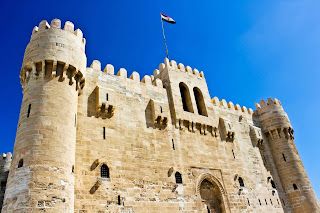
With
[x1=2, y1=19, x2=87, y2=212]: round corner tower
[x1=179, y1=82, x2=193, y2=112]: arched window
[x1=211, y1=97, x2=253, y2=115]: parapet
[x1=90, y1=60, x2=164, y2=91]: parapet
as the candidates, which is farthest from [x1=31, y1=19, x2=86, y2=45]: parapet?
[x1=211, y1=97, x2=253, y2=115]: parapet

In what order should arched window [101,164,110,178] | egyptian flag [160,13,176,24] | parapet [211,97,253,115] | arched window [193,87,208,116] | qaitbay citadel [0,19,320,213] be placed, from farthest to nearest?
egyptian flag [160,13,176,24] → parapet [211,97,253,115] → arched window [193,87,208,116] → arched window [101,164,110,178] → qaitbay citadel [0,19,320,213]

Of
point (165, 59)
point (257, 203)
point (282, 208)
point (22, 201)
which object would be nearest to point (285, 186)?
point (282, 208)

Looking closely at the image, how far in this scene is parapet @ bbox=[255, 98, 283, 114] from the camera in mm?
22984

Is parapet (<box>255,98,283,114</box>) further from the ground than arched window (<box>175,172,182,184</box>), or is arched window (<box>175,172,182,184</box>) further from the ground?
parapet (<box>255,98,283,114</box>)

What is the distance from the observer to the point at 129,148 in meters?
12.9

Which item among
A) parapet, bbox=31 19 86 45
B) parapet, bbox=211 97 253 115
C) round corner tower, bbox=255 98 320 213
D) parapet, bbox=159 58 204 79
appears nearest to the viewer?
parapet, bbox=31 19 86 45

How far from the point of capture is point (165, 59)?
18672 millimetres

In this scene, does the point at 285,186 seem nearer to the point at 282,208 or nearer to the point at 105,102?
the point at 282,208

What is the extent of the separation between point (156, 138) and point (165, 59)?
6.90 metres

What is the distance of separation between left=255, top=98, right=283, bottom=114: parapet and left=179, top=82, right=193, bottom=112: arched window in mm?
8837

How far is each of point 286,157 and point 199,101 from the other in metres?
8.90

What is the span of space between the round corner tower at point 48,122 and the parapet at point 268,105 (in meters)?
17.2

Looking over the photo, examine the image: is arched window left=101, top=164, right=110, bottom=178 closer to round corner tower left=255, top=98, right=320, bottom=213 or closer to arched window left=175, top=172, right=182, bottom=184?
arched window left=175, top=172, right=182, bottom=184

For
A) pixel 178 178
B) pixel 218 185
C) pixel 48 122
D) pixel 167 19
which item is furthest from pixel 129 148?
pixel 167 19
